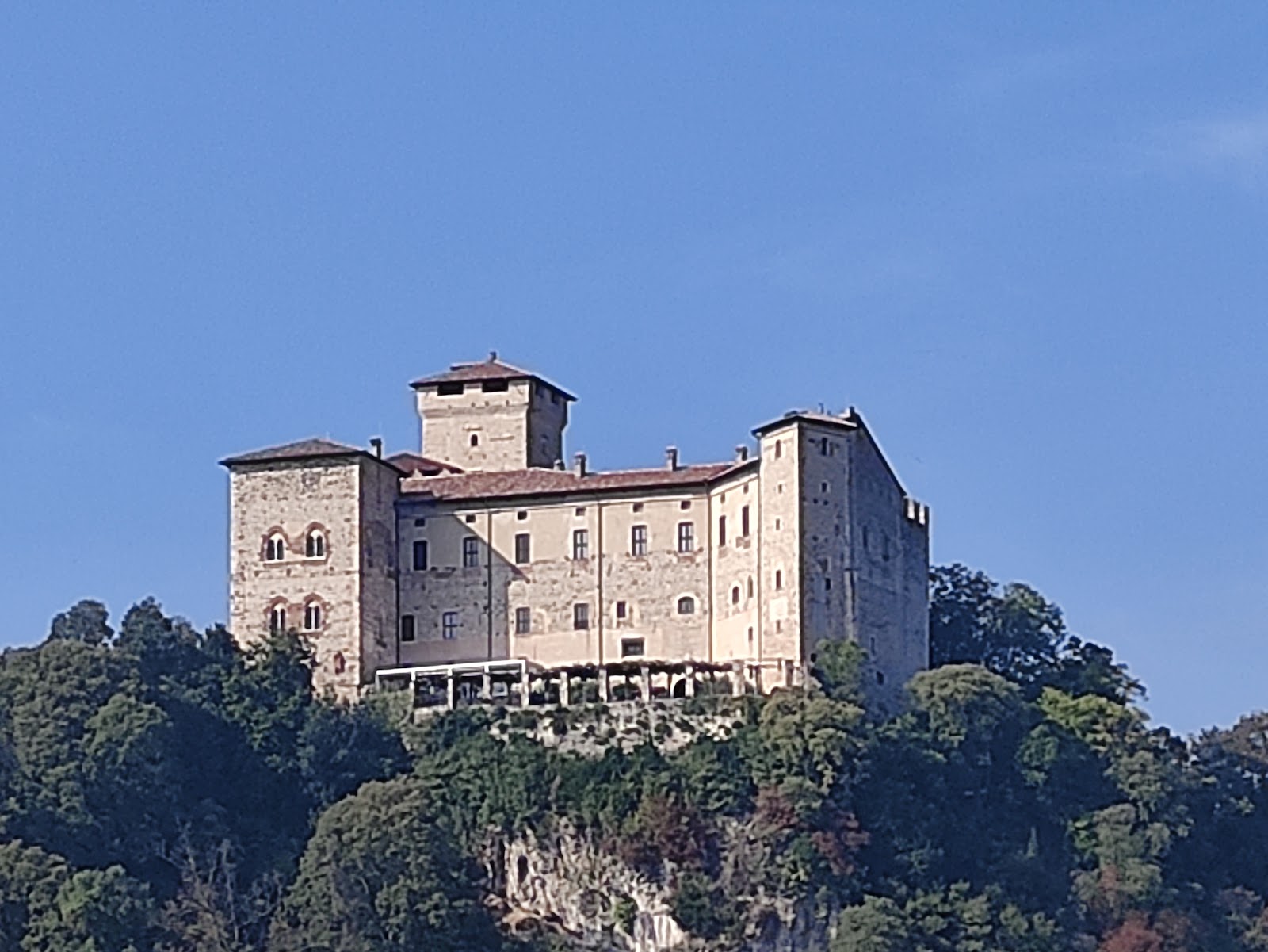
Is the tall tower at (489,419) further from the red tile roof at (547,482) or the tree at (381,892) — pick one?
the tree at (381,892)

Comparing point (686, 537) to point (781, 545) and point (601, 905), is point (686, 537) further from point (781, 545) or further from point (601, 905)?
point (601, 905)

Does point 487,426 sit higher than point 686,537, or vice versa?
point 487,426

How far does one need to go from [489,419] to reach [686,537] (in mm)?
8288

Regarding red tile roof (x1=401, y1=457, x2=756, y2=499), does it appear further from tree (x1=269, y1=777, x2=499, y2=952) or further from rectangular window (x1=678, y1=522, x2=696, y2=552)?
tree (x1=269, y1=777, x2=499, y2=952)

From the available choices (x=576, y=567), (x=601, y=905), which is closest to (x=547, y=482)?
(x=576, y=567)

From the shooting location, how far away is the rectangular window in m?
89.4

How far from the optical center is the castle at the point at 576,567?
87.1 m

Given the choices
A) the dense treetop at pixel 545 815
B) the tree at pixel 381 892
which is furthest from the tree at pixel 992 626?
the tree at pixel 381 892

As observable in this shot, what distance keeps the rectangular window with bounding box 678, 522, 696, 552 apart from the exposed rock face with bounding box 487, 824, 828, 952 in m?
7.67

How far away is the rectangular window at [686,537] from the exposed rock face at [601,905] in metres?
7.67

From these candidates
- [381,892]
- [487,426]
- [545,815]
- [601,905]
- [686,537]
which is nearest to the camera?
[381,892]

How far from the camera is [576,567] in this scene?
3546 inches

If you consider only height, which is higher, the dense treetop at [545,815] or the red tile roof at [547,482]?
the red tile roof at [547,482]

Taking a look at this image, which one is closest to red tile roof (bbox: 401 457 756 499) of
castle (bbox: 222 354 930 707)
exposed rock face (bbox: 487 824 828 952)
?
castle (bbox: 222 354 930 707)
